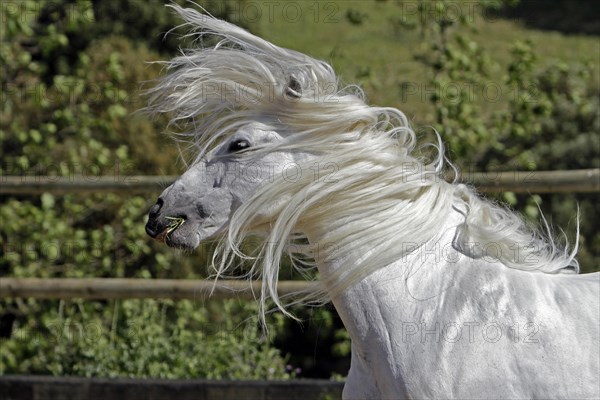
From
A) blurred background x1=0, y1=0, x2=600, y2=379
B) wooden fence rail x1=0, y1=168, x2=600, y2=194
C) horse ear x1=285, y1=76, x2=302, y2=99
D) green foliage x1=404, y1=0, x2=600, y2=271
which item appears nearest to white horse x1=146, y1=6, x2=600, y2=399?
horse ear x1=285, y1=76, x2=302, y2=99

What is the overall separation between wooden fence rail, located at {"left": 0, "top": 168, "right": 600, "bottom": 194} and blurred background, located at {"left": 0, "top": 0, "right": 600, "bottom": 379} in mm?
169

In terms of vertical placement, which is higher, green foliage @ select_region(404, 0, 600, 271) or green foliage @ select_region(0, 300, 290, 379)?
green foliage @ select_region(404, 0, 600, 271)

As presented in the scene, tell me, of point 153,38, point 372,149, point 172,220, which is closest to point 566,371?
point 372,149

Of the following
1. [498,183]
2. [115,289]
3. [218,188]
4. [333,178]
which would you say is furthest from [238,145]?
[115,289]

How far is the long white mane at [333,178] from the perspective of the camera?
2896 mm

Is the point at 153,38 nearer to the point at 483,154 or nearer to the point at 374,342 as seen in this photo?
the point at 483,154

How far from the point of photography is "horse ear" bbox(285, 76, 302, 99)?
293 cm

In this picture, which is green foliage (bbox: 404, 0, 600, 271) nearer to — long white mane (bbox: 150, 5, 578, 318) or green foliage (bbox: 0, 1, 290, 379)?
green foliage (bbox: 0, 1, 290, 379)

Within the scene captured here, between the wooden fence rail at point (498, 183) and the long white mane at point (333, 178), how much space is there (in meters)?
1.26

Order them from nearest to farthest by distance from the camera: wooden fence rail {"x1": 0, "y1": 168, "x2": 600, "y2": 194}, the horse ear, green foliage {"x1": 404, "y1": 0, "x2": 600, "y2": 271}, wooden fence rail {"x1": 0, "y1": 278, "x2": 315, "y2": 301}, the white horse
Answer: the white horse → the horse ear → wooden fence rail {"x1": 0, "y1": 168, "x2": 600, "y2": 194} → wooden fence rail {"x1": 0, "y1": 278, "x2": 315, "y2": 301} → green foliage {"x1": 404, "y1": 0, "x2": 600, "y2": 271}

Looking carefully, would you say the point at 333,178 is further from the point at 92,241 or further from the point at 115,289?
the point at 92,241

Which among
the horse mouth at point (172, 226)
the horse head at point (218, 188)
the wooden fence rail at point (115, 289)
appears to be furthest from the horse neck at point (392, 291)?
the wooden fence rail at point (115, 289)

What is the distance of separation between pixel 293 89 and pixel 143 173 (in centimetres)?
412

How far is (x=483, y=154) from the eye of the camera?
7133 millimetres
